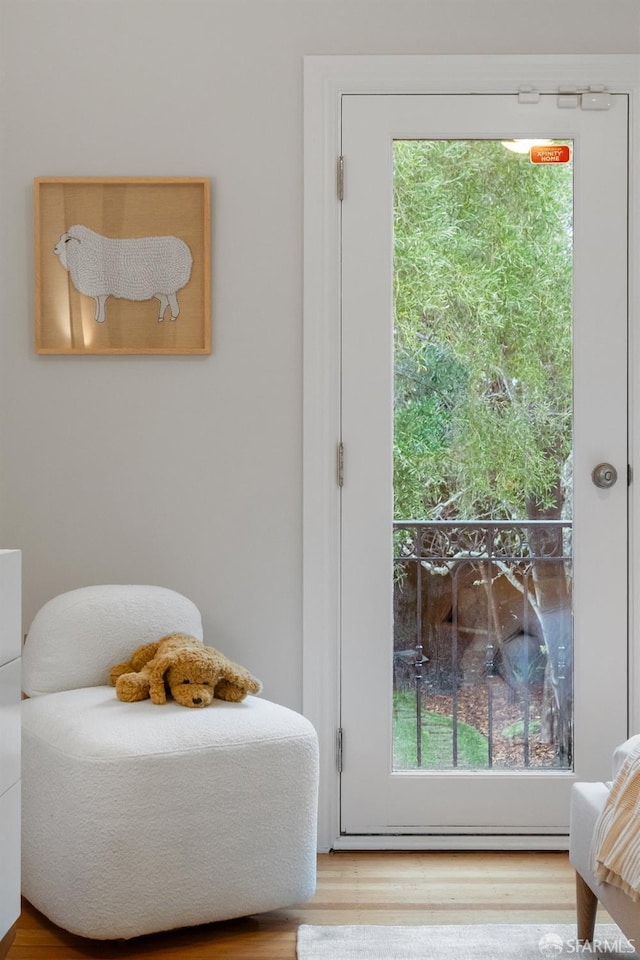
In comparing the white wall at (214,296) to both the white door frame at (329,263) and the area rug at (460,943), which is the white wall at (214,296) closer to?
the white door frame at (329,263)

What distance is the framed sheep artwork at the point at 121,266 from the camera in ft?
8.32

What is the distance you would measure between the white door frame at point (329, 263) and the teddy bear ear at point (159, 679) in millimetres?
563

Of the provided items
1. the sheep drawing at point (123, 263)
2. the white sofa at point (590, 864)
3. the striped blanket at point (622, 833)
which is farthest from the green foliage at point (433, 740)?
the sheep drawing at point (123, 263)

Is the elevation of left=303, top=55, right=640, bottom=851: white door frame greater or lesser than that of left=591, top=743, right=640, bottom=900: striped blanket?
greater

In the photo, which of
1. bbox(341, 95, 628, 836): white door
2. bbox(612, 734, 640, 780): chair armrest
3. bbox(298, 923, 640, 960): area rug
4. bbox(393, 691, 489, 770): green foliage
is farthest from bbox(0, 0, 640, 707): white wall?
bbox(612, 734, 640, 780): chair armrest

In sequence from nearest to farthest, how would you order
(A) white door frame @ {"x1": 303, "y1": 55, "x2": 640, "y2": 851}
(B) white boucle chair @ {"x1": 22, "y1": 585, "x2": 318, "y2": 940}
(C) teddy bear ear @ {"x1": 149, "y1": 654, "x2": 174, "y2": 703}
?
(B) white boucle chair @ {"x1": 22, "y1": 585, "x2": 318, "y2": 940} < (C) teddy bear ear @ {"x1": 149, "y1": 654, "x2": 174, "y2": 703} < (A) white door frame @ {"x1": 303, "y1": 55, "x2": 640, "y2": 851}

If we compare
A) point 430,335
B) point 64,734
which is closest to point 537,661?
point 430,335

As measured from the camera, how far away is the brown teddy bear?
6.76ft

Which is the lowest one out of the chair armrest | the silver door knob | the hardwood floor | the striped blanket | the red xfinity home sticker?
the hardwood floor

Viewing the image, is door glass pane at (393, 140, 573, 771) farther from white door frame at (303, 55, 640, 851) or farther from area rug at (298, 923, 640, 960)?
area rug at (298, 923, 640, 960)

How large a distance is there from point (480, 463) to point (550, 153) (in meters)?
0.88

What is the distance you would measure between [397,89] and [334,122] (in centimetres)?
19

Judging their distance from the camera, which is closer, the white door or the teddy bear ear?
the teddy bear ear

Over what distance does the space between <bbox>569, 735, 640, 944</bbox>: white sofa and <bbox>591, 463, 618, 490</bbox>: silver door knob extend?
91cm
